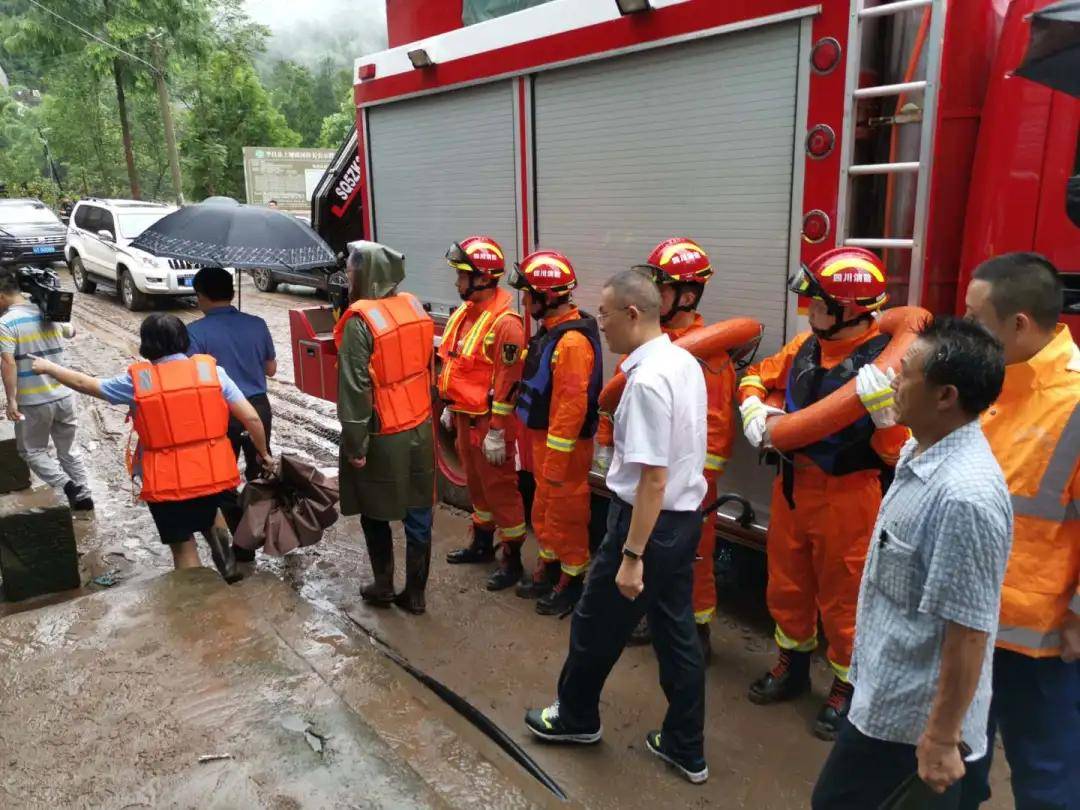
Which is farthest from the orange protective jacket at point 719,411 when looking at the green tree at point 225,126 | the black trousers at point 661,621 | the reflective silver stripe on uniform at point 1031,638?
the green tree at point 225,126

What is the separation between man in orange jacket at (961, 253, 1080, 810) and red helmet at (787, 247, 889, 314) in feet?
2.19

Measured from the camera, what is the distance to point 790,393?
2.99 m

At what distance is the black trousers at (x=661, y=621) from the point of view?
2623 millimetres

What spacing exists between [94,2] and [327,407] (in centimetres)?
2103

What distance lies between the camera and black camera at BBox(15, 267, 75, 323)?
4684 mm

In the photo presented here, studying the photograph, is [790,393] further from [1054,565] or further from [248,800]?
[248,800]

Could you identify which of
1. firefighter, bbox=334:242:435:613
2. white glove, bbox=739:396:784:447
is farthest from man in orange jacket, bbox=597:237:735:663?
firefighter, bbox=334:242:435:613

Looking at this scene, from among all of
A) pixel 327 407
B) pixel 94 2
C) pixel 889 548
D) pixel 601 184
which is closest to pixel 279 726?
pixel 889 548

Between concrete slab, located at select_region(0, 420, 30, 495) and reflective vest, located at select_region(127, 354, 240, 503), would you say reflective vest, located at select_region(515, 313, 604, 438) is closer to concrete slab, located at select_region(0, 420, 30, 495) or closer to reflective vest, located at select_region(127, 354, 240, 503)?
reflective vest, located at select_region(127, 354, 240, 503)

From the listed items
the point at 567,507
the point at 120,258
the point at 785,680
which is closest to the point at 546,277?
the point at 567,507

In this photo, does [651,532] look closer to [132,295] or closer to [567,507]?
[567,507]

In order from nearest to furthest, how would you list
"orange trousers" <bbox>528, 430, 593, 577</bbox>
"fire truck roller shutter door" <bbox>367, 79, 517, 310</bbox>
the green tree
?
"orange trousers" <bbox>528, 430, 593, 577</bbox>, "fire truck roller shutter door" <bbox>367, 79, 517, 310</bbox>, the green tree

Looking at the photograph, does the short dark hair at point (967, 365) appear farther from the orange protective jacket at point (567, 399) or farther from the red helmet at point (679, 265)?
the orange protective jacket at point (567, 399)

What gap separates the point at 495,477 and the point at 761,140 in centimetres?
214
